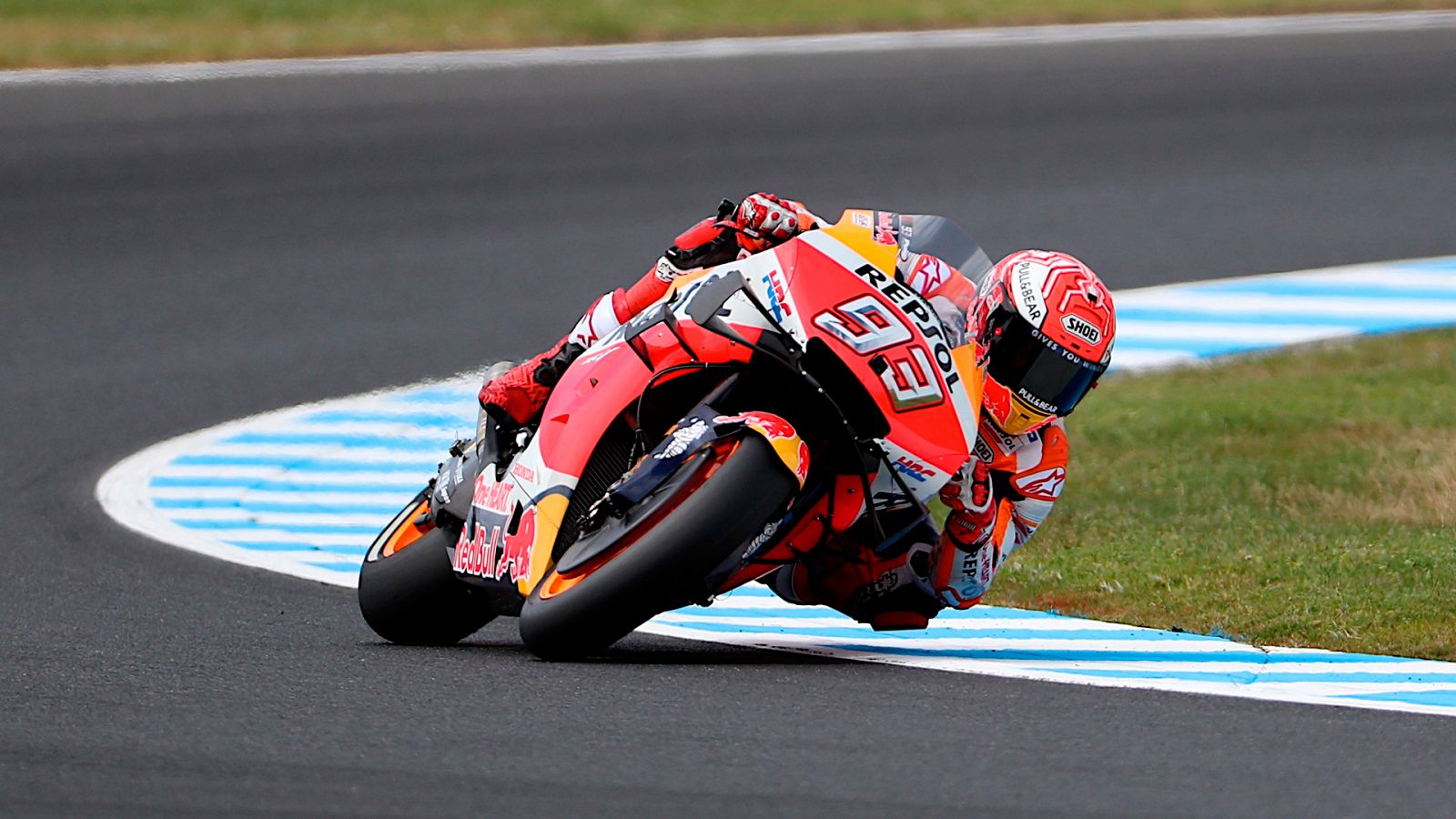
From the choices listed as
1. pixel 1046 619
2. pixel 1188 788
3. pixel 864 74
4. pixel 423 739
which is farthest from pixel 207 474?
pixel 864 74

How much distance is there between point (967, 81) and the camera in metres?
17.6

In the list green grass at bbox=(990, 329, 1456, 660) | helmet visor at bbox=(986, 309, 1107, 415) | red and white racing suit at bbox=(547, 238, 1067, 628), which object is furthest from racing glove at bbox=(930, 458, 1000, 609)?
green grass at bbox=(990, 329, 1456, 660)

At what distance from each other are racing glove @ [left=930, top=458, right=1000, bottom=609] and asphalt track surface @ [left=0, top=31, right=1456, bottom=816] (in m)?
0.45

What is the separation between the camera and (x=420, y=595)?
21.0 ft

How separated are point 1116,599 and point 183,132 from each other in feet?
32.7

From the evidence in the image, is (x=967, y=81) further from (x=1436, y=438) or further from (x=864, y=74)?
(x=1436, y=438)

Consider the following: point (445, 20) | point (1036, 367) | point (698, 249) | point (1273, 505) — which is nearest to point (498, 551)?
point (698, 249)

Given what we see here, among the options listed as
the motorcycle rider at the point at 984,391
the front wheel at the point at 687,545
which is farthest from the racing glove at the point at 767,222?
the front wheel at the point at 687,545

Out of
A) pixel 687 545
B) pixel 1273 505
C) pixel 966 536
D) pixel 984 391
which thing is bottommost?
pixel 1273 505

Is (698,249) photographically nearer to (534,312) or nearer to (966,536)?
(966,536)

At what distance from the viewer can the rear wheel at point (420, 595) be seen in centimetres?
637

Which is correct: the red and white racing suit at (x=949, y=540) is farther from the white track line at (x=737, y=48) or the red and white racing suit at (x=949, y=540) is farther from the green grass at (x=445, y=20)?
the green grass at (x=445, y=20)

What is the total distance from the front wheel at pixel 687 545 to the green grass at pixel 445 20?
41.2ft

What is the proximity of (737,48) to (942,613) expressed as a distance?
39.1 ft
